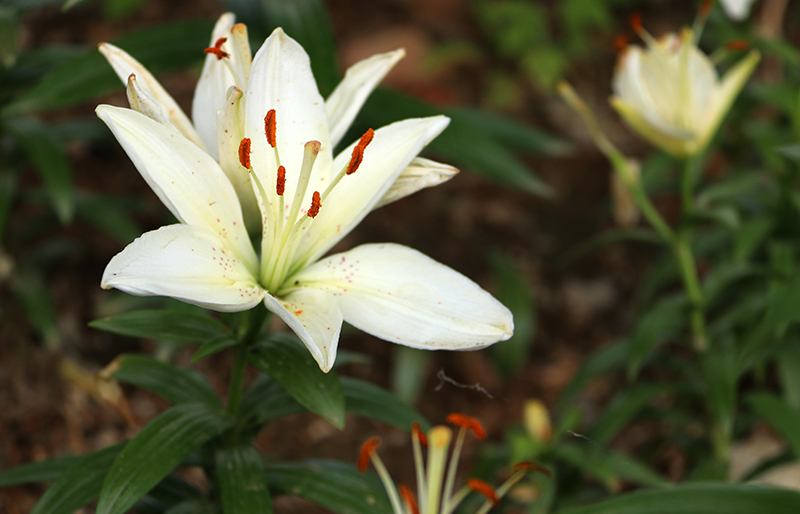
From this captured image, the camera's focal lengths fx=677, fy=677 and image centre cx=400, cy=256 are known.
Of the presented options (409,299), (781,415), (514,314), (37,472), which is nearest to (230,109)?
(409,299)

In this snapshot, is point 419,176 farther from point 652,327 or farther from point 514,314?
point 514,314

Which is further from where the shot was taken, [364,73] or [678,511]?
[364,73]

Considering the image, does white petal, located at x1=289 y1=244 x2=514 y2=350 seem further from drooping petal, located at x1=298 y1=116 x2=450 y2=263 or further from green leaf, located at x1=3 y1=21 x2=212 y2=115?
green leaf, located at x1=3 y1=21 x2=212 y2=115

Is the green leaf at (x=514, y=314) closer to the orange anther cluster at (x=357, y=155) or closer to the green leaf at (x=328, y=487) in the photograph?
the green leaf at (x=328, y=487)

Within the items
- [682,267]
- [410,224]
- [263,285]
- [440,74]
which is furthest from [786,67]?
[263,285]

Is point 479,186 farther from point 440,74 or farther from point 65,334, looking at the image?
point 65,334

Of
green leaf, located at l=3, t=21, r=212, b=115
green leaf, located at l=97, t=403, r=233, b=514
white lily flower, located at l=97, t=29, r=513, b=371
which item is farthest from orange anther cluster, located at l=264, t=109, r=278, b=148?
green leaf, located at l=3, t=21, r=212, b=115
